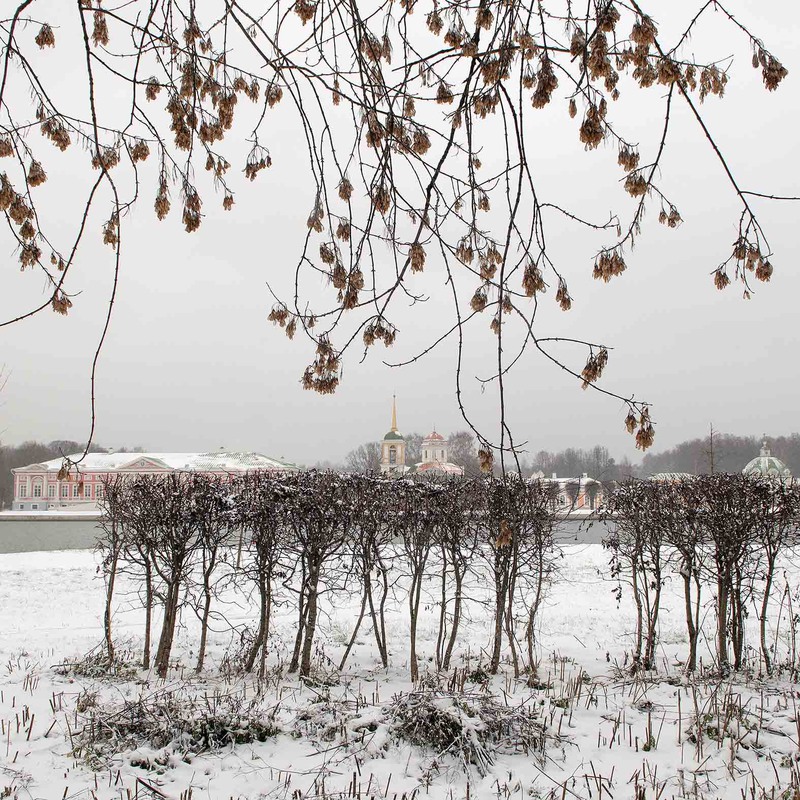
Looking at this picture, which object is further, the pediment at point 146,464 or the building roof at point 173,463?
the pediment at point 146,464

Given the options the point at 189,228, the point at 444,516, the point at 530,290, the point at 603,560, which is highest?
the point at 189,228

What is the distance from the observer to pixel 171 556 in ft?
32.6

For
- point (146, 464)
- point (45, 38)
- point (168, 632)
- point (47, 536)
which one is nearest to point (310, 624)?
point (168, 632)

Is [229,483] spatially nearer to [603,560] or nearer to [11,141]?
[11,141]

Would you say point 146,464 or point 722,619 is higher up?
point 146,464

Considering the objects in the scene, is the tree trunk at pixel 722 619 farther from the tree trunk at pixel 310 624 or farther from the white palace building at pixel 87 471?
the white palace building at pixel 87 471

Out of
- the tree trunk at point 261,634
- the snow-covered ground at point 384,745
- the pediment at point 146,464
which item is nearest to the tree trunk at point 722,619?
the snow-covered ground at point 384,745

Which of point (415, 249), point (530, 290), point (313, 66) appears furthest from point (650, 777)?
point (313, 66)

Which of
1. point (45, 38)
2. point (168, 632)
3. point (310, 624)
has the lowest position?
point (168, 632)

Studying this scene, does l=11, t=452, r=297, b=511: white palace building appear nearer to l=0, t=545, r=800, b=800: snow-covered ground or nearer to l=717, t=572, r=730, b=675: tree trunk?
l=0, t=545, r=800, b=800: snow-covered ground

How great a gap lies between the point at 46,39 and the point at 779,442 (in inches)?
4573

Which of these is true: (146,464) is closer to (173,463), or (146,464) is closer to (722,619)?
(173,463)

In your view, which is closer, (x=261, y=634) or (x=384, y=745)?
(x=384, y=745)

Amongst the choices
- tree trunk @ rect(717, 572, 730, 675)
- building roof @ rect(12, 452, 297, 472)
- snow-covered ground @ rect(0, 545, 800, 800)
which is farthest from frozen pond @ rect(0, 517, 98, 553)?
tree trunk @ rect(717, 572, 730, 675)
